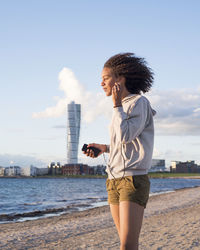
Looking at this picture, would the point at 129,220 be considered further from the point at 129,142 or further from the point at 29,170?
the point at 29,170

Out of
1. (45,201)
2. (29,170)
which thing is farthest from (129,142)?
(29,170)

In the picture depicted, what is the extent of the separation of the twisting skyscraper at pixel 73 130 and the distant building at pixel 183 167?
204 ft

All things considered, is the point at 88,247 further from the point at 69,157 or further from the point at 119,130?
the point at 69,157

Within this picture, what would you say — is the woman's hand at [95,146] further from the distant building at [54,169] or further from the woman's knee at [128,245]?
the distant building at [54,169]

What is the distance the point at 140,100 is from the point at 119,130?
1.00ft

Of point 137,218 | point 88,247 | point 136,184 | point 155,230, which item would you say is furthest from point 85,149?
point 155,230

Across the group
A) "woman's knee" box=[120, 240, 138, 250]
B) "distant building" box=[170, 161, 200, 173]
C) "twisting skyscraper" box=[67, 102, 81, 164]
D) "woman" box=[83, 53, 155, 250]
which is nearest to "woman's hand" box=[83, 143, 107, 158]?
"woman" box=[83, 53, 155, 250]

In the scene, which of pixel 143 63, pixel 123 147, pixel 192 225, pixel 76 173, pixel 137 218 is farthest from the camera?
pixel 76 173

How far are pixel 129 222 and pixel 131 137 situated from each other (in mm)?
569

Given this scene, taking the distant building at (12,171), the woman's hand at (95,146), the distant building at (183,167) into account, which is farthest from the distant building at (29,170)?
the woman's hand at (95,146)

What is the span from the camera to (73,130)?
173 meters

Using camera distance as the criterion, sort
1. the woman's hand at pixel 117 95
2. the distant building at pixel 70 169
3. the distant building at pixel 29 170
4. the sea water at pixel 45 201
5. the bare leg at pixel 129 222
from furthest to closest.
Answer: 1. the distant building at pixel 29 170
2. the distant building at pixel 70 169
3. the sea water at pixel 45 201
4. the woman's hand at pixel 117 95
5. the bare leg at pixel 129 222

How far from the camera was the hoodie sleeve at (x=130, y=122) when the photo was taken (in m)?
2.15

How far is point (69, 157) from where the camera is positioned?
169 m
